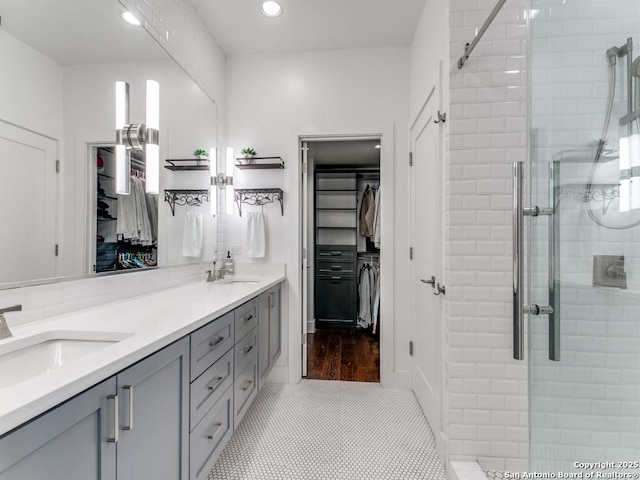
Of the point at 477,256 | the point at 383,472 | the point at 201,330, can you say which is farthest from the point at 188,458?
the point at 477,256

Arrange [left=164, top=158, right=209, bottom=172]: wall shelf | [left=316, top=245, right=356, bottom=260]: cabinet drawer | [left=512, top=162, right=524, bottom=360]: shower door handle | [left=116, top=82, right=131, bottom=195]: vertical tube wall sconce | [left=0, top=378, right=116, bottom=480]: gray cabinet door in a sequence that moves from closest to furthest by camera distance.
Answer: [left=0, top=378, right=116, bottom=480]: gray cabinet door
[left=512, top=162, right=524, bottom=360]: shower door handle
[left=116, top=82, right=131, bottom=195]: vertical tube wall sconce
[left=164, top=158, right=209, bottom=172]: wall shelf
[left=316, top=245, right=356, bottom=260]: cabinet drawer

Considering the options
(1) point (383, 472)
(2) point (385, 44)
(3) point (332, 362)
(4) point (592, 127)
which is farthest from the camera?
(3) point (332, 362)

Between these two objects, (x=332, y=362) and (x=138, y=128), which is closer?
(x=138, y=128)

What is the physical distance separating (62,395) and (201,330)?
0.60 metres

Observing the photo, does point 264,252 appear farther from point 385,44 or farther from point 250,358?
point 385,44

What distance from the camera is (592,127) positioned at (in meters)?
1.11

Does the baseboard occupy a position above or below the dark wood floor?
above

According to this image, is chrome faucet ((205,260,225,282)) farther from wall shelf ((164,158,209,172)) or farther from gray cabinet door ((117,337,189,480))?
gray cabinet door ((117,337,189,480))

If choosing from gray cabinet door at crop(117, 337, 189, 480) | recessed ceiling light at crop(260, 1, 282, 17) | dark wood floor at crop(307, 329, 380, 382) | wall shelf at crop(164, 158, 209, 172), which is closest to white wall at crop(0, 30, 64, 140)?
wall shelf at crop(164, 158, 209, 172)

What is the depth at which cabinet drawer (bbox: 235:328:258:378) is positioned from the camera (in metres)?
1.66

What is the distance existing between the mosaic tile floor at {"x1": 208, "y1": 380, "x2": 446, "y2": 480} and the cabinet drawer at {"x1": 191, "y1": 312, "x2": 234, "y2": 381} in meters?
0.70

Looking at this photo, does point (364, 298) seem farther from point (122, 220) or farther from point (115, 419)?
point (115, 419)

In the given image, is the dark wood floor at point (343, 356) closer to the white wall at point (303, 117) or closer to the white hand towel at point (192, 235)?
the white wall at point (303, 117)

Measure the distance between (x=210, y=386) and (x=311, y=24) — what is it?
2445 millimetres
